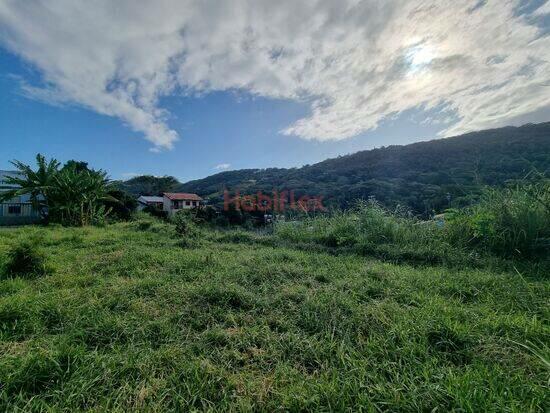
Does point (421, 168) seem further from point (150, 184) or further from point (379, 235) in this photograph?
point (150, 184)

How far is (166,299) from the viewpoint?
9.04 ft

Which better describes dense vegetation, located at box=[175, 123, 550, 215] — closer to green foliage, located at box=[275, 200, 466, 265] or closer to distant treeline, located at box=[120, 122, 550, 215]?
distant treeline, located at box=[120, 122, 550, 215]

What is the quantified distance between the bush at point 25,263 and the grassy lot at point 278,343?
1.51 feet

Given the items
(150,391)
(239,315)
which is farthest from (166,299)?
(150,391)

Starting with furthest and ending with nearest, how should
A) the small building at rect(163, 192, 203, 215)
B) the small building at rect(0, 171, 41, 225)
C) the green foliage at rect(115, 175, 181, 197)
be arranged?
the green foliage at rect(115, 175, 181, 197) < the small building at rect(163, 192, 203, 215) < the small building at rect(0, 171, 41, 225)

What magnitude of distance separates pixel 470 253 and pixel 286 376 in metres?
4.12

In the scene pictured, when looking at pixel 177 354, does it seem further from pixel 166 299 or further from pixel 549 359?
pixel 549 359

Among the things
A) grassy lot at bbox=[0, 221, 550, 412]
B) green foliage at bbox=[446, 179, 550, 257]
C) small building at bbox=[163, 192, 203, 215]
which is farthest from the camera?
small building at bbox=[163, 192, 203, 215]

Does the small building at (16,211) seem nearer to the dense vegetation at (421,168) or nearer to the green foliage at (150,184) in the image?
the dense vegetation at (421,168)

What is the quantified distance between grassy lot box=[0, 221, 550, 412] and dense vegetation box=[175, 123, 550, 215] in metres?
14.0

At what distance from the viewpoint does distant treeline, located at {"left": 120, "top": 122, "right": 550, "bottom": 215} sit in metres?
19.8

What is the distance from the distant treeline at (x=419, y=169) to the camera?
19.8 metres

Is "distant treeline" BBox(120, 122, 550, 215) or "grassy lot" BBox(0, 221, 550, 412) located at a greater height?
"distant treeline" BBox(120, 122, 550, 215)

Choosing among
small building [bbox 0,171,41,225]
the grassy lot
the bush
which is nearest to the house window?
small building [bbox 0,171,41,225]
